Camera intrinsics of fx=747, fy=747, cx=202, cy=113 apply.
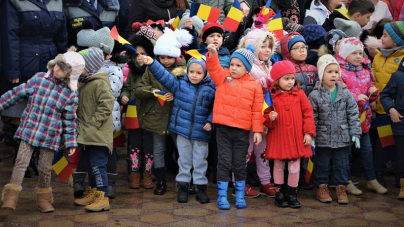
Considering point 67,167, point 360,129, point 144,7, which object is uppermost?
point 144,7

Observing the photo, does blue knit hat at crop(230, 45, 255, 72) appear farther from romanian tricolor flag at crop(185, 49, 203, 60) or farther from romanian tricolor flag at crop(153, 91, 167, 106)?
romanian tricolor flag at crop(153, 91, 167, 106)

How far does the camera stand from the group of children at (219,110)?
7.07 meters

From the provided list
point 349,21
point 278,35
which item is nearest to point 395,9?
point 349,21

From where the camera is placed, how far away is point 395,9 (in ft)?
34.0

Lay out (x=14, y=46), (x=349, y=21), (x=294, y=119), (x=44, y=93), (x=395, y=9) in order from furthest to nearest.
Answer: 1. (x=395, y=9)
2. (x=349, y=21)
3. (x=14, y=46)
4. (x=294, y=119)
5. (x=44, y=93)

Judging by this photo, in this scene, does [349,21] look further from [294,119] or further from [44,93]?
[44,93]

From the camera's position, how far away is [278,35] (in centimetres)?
859

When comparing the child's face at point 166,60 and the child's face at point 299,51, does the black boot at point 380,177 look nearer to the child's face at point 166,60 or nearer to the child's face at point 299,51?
the child's face at point 299,51

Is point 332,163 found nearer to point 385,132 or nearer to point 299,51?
point 385,132

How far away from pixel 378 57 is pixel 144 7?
285cm

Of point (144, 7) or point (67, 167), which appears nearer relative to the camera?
Answer: point (67, 167)

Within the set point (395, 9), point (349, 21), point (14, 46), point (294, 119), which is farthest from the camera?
point (395, 9)

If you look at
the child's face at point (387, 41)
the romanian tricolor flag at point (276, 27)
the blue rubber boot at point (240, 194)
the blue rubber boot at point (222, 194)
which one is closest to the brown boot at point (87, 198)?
the blue rubber boot at point (222, 194)

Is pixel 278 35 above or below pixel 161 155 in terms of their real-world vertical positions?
above
